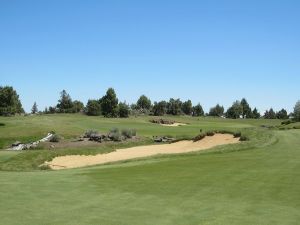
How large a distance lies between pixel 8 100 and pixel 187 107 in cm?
10020

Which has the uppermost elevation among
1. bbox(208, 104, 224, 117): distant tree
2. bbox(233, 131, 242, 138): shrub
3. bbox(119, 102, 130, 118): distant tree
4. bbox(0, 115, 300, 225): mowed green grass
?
bbox(208, 104, 224, 117): distant tree

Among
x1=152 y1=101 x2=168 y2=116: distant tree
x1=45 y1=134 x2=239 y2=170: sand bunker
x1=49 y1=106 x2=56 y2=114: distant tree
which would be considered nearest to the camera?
x1=45 y1=134 x2=239 y2=170: sand bunker

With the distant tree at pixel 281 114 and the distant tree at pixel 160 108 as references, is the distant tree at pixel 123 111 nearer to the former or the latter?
the distant tree at pixel 160 108

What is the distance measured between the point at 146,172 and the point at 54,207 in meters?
6.32

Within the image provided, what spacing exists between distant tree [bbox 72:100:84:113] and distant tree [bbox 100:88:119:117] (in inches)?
1395

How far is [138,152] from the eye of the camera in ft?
114

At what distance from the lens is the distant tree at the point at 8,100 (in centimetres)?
7350

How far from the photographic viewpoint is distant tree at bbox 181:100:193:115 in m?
167

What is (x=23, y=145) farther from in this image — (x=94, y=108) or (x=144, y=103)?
(x=144, y=103)

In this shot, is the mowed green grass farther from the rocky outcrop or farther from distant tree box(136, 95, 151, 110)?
distant tree box(136, 95, 151, 110)

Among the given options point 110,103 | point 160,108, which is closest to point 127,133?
point 110,103

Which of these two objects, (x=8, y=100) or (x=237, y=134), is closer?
(x=237, y=134)

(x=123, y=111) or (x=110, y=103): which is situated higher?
(x=110, y=103)

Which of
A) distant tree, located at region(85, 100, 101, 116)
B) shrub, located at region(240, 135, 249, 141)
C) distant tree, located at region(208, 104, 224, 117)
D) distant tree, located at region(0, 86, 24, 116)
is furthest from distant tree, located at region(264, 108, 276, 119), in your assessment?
shrub, located at region(240, 135, 249, 141)
